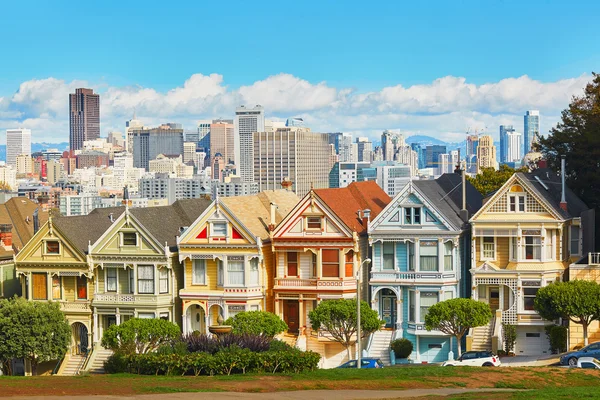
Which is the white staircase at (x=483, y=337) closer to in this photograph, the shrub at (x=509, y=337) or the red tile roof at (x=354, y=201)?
the shrub at (x=509, y=337)

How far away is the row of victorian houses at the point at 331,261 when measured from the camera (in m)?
58.7

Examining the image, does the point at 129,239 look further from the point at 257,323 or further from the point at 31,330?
the point at 257,323

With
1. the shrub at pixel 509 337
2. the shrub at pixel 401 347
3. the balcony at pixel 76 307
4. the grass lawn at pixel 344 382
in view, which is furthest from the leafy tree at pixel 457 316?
the balcony at pixel 76 307

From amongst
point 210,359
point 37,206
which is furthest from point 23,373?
point 210,359

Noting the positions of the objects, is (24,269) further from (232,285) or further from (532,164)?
(532,164)

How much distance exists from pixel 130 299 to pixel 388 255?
1338 centimetres

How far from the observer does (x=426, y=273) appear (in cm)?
5944

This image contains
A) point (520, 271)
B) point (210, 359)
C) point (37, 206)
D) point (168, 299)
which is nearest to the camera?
point (210, 359)

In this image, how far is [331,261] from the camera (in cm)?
6056

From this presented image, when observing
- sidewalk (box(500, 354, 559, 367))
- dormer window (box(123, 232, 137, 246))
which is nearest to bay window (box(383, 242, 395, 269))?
sidewalk (box(500, 354, 559, 367))

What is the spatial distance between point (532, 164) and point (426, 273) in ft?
82.2

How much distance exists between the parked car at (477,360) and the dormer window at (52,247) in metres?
22.2

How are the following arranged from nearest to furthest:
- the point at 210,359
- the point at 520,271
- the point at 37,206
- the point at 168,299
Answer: the point at 210,359 < the point at 520,271 < the point at 168,299 < the point at 37,206

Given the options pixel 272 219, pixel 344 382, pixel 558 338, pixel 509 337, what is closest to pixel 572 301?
pixel 558 338
